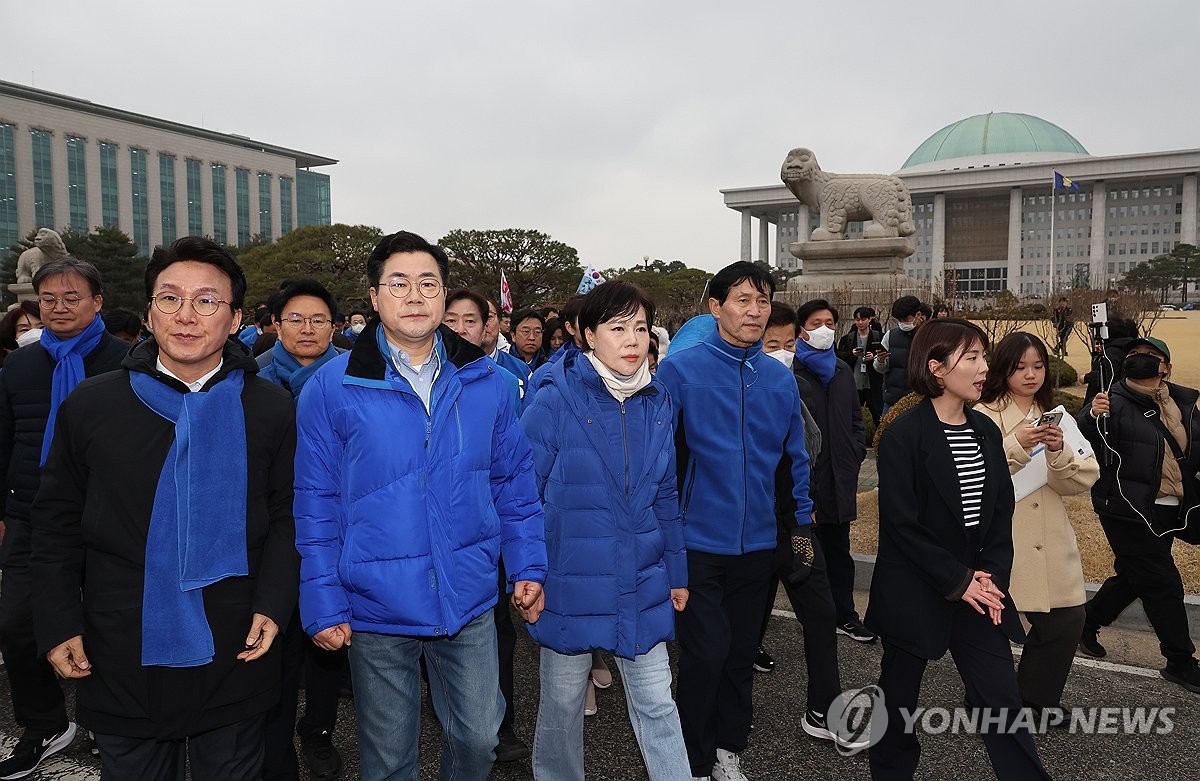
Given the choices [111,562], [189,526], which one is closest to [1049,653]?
[189,526]

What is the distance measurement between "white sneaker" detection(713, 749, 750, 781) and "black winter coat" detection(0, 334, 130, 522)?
306 centimetres

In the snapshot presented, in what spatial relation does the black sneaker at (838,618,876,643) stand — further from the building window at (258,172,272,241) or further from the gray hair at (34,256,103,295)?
the building window at (258,172,272,241)

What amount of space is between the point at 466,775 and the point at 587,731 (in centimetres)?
120

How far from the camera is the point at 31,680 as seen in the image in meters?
3.36

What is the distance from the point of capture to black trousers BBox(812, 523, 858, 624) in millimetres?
4656

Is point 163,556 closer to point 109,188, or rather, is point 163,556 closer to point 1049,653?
point 1049,653

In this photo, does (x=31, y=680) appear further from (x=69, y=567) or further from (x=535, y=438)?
(x=535, y=438)

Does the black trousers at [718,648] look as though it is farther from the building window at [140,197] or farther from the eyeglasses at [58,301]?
the building window at [140,197]

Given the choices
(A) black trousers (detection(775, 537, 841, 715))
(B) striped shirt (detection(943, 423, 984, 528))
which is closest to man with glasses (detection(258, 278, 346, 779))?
(A) black trousers (detection(775, 537, 841, 715))

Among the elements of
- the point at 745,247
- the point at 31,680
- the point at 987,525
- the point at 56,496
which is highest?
the point at 745,247

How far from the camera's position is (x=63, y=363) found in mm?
3357

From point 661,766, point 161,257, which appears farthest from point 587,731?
point 161,257

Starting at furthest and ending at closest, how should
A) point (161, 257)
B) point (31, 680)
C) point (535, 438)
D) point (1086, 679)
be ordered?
point (1086, 679) < point (31, 680) < point (535, 438) < point (161, 257)

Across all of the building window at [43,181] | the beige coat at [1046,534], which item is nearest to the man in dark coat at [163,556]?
the beige coat at [1046,534]
